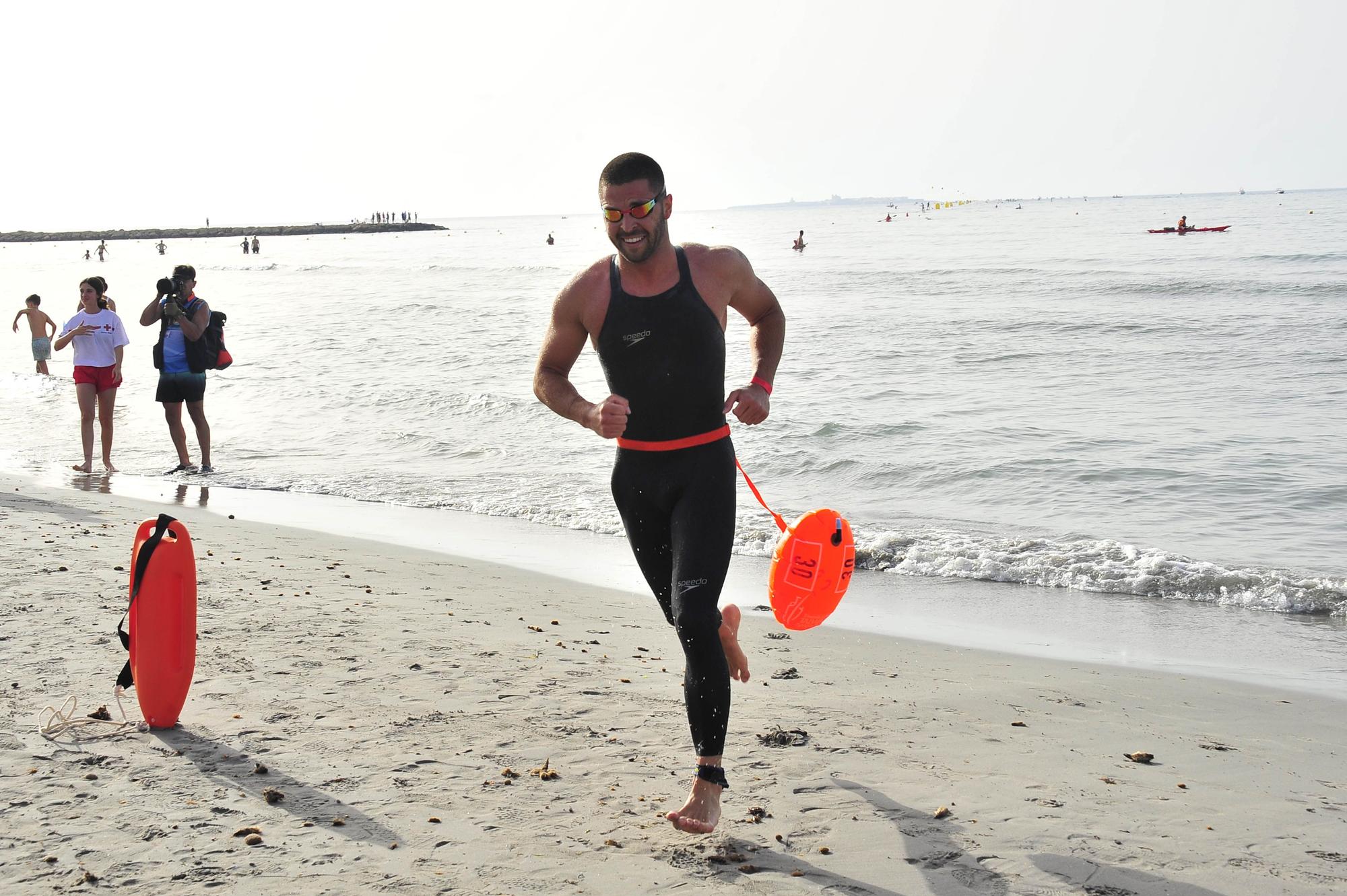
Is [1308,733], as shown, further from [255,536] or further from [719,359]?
[255,536]

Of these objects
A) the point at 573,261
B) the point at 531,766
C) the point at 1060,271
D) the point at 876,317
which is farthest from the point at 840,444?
the point at 573,261

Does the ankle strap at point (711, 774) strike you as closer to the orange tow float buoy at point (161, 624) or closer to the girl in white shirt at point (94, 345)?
the orange tow float buoy at point (161, 624)

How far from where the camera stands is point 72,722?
423cm

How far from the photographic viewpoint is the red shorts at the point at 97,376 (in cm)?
1093

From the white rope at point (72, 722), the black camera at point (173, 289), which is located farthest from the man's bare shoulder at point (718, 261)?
the black camera at point (173, 289)

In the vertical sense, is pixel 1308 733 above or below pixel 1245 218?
below

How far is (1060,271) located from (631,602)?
1454 inches

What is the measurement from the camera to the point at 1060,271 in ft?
133

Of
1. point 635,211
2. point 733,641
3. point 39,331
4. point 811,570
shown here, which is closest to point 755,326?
point 635,211

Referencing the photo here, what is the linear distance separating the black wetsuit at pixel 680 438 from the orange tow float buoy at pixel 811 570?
45 cm

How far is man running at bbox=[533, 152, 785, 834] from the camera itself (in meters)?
3.59

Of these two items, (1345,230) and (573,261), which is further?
(573,261)

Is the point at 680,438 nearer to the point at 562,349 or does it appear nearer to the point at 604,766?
the point at 562,349

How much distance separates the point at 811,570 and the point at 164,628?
8.09 ft
